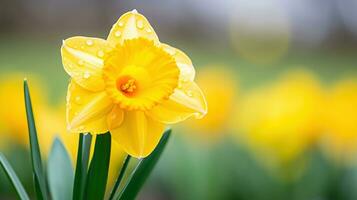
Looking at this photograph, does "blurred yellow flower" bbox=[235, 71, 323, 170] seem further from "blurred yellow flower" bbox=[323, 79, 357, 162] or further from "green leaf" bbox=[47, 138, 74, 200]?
"green leaf" bbox=[47, 138, 74, 200]

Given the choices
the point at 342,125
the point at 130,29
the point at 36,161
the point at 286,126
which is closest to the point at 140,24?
the point at 130,29

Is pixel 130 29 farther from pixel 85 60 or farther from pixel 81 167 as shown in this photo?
pixel 81 167

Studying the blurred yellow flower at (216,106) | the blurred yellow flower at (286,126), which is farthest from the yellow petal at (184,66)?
the blurred yellow flower at (216,106)

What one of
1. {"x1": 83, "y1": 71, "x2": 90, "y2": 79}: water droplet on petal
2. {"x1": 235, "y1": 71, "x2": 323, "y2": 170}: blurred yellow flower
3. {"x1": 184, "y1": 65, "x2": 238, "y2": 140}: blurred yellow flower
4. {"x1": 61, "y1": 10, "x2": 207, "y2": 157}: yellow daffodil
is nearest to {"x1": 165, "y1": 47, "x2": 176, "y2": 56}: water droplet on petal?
{"x1": 61, "y1": 10, "x2": 207, "y2": 157}: yellow daffodil

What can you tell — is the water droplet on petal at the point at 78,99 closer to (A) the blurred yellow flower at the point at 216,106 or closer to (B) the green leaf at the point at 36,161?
(B) the green leaf at the point at 36,161

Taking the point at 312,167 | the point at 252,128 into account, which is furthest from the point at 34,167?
the point at 252,128
